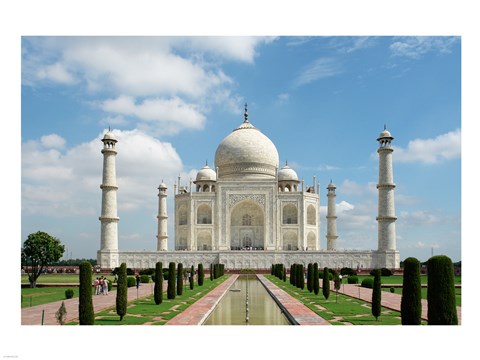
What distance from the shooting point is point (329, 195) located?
34469 millimetres

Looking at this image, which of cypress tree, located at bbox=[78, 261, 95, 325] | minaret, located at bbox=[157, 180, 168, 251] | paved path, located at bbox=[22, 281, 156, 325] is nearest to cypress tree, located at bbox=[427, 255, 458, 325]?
cypress tree, located at bbox=[78, 261, 95, 325]

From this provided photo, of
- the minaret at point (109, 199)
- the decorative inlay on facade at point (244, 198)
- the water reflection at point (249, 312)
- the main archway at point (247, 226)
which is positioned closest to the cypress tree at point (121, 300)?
the water reflection at point (249, 312)

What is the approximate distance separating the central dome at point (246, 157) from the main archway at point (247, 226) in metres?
2.11

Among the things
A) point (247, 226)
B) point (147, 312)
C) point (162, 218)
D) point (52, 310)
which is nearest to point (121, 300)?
point (147, 312)

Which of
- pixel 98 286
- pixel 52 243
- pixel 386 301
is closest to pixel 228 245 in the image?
pixel 52 243

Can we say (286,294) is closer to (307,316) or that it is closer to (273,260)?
(307,316)

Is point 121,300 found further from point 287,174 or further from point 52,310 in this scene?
point 287,174

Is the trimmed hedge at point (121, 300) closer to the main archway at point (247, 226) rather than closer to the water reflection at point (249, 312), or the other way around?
the water reflection at point (249, 312)

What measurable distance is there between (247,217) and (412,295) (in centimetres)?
2514

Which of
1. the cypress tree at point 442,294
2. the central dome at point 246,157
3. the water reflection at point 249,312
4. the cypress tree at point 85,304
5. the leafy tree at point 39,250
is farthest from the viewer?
the central dome at point 246,157

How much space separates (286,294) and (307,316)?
14.9ft

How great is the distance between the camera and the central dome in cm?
3422

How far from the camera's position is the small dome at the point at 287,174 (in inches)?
1388

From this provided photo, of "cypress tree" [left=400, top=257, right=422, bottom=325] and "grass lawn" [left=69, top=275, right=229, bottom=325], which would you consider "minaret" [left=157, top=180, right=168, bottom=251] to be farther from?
"cypress tree" [left=400, top=257, right=422, bottom=325]
